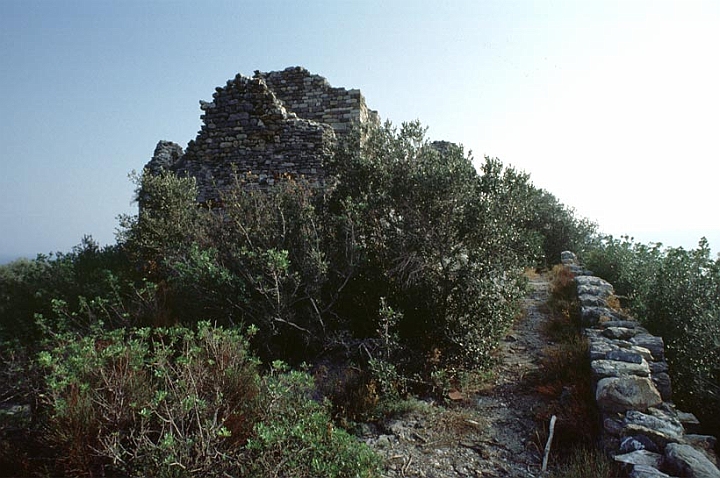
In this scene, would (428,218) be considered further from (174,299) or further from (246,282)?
(174,299)

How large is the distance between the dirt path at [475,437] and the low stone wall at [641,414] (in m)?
0.78

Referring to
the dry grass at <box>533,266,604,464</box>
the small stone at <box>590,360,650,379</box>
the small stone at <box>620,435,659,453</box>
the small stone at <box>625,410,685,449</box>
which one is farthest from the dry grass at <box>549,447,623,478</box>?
the small stone at <box>590,360,650,379</box>

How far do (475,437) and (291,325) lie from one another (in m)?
2.61

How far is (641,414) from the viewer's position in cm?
384

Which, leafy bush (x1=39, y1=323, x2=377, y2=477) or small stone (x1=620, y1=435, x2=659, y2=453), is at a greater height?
small stone (x1=620, y1=435, x2=659, y2=453)

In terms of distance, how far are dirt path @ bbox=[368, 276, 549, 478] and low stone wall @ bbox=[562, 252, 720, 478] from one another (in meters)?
0.78

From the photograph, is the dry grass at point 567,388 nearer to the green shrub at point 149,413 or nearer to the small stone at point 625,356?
the small stone at point 625,356

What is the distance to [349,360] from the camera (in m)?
5.22

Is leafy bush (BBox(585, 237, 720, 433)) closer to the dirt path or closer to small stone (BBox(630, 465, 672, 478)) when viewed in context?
the dirt path

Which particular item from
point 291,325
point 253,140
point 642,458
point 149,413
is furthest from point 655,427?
point 253,140

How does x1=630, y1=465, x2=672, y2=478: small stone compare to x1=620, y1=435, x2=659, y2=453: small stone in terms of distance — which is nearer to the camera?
x1=630, y1=465, x2=672, y2=478: small stone

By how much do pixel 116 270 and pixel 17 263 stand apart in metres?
7.24

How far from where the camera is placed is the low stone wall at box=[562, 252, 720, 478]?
3.16 meters

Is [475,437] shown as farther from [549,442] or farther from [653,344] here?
[653,344]
